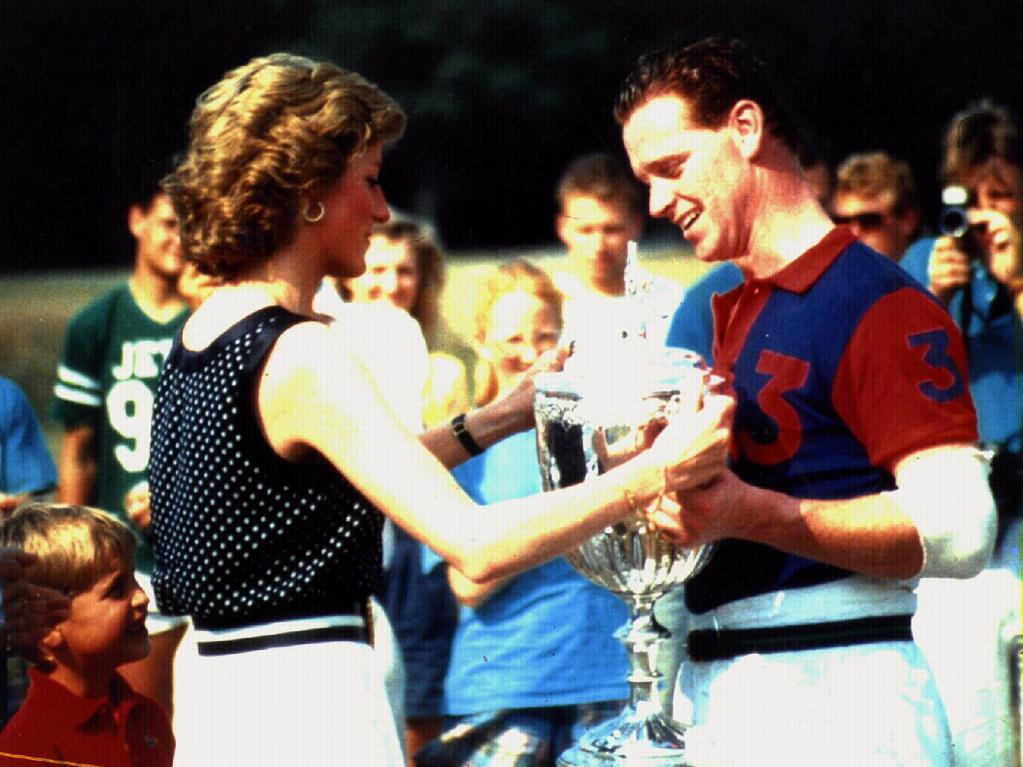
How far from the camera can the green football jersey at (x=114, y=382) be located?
146 inches

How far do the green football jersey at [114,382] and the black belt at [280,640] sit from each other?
1610mm

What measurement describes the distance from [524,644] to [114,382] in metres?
1.19

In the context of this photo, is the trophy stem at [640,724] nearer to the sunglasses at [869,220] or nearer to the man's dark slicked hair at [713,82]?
the man's dark slicked hair at [713,82]

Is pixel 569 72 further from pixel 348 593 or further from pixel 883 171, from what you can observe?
pixel 348 593

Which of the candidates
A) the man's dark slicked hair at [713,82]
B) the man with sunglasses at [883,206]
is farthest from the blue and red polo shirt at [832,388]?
the man with sunglasses at [883,206]

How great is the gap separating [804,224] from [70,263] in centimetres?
262

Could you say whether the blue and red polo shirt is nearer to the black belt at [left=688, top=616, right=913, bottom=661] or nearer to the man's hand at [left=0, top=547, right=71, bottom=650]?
the black belt at [left=688, top=616, right=913, bottom=661]

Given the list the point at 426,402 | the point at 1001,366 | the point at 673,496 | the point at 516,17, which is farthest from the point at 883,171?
the point at 673,496

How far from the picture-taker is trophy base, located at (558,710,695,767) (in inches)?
84.4

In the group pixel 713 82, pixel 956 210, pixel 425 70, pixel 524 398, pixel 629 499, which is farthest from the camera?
pixel 425 70

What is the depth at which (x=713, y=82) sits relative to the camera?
225 cm

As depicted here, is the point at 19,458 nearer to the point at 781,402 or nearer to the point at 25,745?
the point at 25,745

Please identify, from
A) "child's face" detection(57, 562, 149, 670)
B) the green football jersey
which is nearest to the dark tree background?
the green football jersey

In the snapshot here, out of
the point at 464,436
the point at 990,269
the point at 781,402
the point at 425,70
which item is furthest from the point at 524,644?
the point at 425,70
